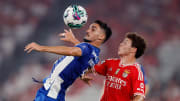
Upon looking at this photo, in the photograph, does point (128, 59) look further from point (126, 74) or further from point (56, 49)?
point (56, 49)

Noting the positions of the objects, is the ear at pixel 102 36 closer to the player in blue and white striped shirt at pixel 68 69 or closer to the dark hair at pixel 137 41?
the player in blue and white striped shirt at pixel 68 69

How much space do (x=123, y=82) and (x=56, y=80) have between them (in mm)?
A: 926

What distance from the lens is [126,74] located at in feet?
13.7

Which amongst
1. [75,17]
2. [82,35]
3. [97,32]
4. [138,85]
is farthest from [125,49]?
[82,35]

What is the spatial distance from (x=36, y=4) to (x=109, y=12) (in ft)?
7.79

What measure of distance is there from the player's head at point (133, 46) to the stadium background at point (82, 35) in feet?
16.9

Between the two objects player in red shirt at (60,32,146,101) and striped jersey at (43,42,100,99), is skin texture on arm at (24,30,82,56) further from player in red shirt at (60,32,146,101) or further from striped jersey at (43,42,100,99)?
player in red shirt at (60,32,146,101)

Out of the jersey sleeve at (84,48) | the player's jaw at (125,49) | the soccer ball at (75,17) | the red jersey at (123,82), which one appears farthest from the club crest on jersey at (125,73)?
the soccer ball at (75,17)

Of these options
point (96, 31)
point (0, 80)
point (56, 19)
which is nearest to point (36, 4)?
point (56, 19)

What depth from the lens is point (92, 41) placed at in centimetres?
→ 453

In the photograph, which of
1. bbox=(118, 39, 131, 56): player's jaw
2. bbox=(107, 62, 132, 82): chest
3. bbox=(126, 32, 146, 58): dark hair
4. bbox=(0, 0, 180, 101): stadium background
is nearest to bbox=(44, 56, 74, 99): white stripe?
bbox=(107, 62, 132, 82): chest

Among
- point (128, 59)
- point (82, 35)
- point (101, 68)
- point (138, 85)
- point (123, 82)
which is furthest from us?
point (82, 35)

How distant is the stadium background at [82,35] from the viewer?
9523 mm

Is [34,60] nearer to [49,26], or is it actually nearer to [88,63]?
[49,26]
